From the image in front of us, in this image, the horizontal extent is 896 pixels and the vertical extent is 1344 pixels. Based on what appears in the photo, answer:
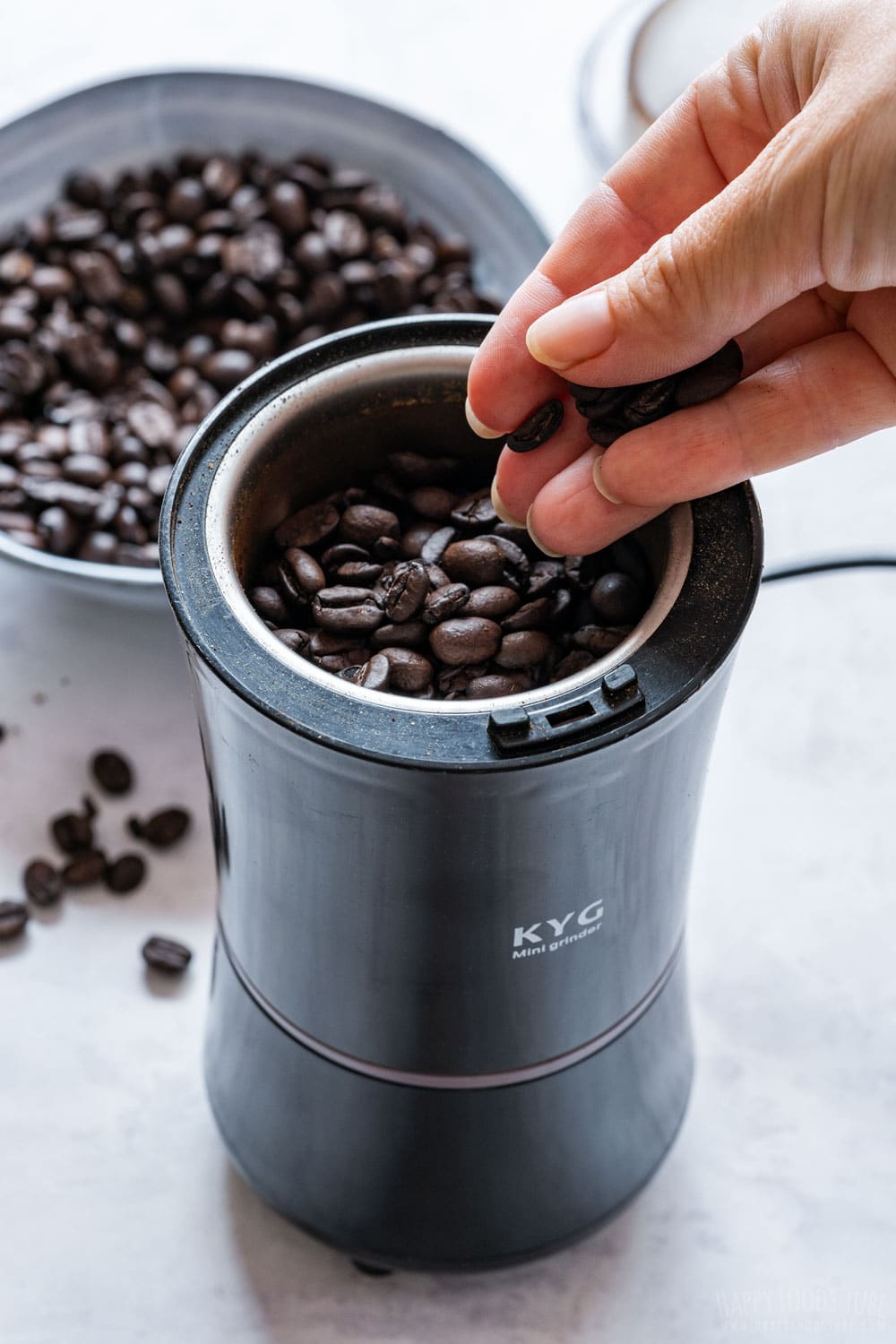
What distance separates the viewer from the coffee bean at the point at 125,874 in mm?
1109

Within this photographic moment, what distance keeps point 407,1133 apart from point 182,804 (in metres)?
0.44

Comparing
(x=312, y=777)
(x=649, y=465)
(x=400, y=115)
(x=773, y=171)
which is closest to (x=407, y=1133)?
(x=312, y=777)

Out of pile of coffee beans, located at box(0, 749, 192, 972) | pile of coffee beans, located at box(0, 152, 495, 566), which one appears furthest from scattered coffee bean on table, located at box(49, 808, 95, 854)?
pile of coffee beans, located at box(0, 152, 495, 566)

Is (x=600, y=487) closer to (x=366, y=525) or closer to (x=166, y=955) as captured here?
(x=366, y=525)

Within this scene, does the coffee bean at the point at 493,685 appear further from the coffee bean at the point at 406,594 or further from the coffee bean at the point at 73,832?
the coffee bean at the point at 73,832

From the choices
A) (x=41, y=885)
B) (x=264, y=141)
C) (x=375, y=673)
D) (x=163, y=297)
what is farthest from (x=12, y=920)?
(x=264, y=141)

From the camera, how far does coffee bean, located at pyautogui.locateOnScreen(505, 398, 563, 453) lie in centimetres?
72

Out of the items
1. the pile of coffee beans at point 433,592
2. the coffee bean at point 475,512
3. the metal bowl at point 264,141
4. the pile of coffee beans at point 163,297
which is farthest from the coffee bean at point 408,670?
the metal bowl at point 264,141

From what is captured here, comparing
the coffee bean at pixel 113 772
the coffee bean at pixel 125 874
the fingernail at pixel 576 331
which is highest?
the fingernail at pixel 576 331

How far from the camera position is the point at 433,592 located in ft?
2.33

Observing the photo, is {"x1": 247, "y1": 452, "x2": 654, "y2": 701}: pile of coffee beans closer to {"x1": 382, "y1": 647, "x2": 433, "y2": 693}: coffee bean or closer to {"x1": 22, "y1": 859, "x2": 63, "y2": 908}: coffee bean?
{"x1": 382, "y1": 647, "x2": 433, "y2": 693}: coffee bean

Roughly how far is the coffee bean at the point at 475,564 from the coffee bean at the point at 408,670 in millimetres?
61

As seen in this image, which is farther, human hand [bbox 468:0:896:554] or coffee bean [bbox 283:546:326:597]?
coffee bean [bbox 283:546:326:597]

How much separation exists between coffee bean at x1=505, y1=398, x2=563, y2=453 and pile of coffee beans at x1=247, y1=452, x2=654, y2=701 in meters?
0.05
